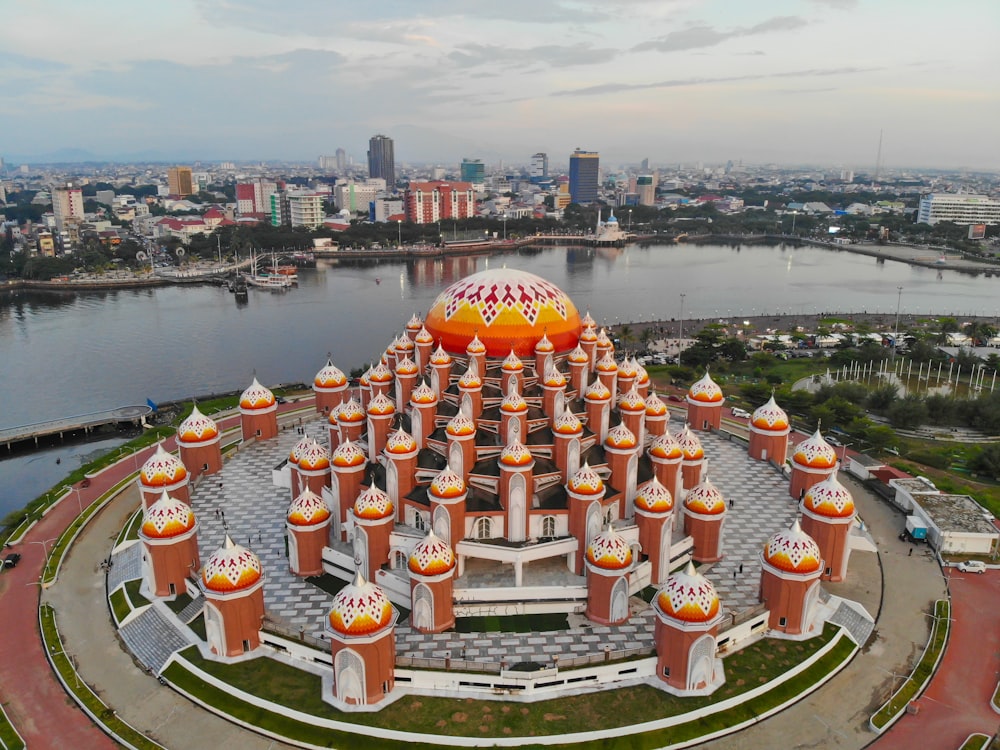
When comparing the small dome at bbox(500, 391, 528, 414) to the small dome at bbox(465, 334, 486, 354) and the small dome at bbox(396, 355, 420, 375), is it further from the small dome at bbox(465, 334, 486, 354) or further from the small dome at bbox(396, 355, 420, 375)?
the small dome at bbox(396, 355, 420, 375)

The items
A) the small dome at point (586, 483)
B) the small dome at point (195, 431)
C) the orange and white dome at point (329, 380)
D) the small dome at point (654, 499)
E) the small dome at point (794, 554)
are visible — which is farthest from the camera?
the orange and white dome at point (329, 380)

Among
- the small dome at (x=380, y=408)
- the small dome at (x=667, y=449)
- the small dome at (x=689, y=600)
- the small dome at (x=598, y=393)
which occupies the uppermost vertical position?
the small dome at (x=598, y=393)

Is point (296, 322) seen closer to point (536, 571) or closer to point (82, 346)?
point (82, 346)

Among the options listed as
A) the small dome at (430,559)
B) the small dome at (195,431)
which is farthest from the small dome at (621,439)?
the small dome at (195,431)

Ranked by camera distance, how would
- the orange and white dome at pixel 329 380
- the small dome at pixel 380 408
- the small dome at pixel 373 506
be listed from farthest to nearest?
the orange and white dome at pixel 329 380, the small dome at pixel 380 408, the small dome at pixel 373 506

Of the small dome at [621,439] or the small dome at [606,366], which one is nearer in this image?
the small dome at [621,439]

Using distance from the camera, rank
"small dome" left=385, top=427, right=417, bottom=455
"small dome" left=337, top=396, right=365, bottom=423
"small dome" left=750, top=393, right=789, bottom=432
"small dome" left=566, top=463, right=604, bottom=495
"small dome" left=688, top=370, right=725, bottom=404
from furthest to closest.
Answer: "small dome" left=688, top=370, right=725, bottom=404 < "small dome" left=750, top=393, right=789, bottom=432 < "small dome" left=337, top=396, right=365, bottom=423 < "small dome" left=385, top=427, right=417, bottom=455 < "small dome" left=566, top=463, right=604, bottom=495

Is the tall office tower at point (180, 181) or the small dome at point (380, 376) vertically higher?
the tall office tower at point (180, 181)

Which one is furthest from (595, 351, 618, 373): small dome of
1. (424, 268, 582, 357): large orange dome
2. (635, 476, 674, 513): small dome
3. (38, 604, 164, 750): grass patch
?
(38, 604, 164, 750): grass patch

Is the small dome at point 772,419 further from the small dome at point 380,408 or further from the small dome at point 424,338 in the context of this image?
the small dome at point 380,408
